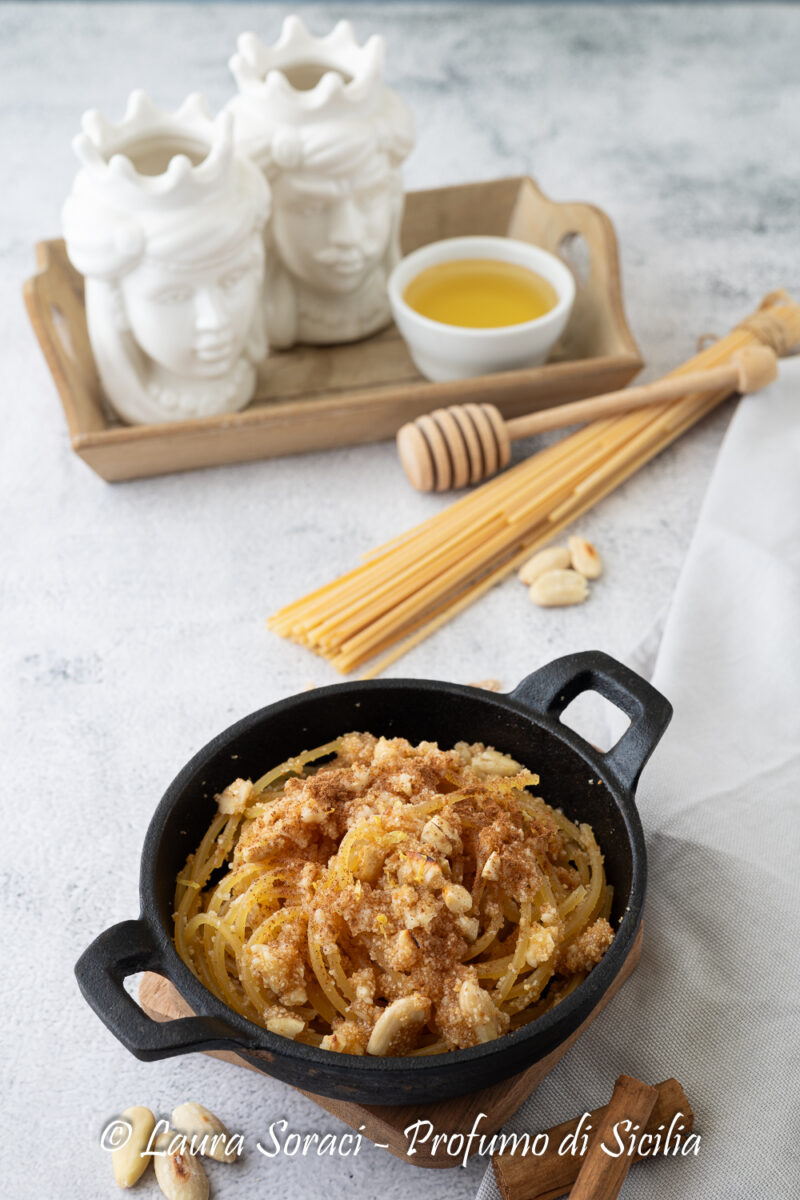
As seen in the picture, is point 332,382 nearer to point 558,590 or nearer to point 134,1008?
point 558,590

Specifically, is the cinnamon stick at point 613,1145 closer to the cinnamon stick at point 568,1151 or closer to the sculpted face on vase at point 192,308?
the cinnamon stick at point 568,1151

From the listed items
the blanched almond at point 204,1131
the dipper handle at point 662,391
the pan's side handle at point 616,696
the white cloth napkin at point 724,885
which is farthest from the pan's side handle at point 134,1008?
the dipper handle at point 662,391

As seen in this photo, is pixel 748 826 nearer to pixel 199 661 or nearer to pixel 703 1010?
pixel 703 1010

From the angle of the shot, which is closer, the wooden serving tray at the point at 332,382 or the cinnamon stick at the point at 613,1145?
the cinnamon stick at the point at 613,1145

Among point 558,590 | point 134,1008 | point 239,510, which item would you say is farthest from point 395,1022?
point 239,510

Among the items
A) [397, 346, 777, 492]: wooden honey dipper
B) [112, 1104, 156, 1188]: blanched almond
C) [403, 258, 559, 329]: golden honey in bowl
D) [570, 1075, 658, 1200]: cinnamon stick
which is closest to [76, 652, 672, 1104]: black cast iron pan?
[570, 1075, 658, 1200]: cinnamon stick
